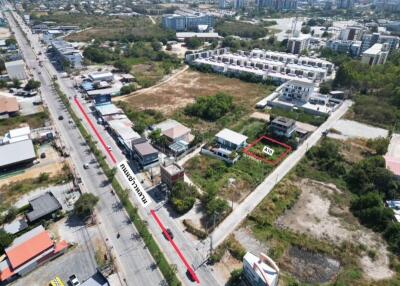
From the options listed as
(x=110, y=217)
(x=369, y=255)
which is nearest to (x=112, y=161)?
(x=110, y=217)

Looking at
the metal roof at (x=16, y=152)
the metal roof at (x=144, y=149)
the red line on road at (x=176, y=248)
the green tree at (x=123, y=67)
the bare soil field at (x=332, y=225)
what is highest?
the green tree at (x=123, y=67)

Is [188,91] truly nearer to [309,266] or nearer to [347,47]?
[309,266]

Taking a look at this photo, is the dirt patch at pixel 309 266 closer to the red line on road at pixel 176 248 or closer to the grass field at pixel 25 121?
the red line on road at pixel 176 248

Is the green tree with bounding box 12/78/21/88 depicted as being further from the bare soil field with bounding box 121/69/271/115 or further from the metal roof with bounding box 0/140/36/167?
the metal roof with bounding box 0/140/36/167

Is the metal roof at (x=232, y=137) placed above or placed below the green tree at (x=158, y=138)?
above

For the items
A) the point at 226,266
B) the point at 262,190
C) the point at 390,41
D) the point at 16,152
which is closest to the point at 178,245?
the point at 226,266

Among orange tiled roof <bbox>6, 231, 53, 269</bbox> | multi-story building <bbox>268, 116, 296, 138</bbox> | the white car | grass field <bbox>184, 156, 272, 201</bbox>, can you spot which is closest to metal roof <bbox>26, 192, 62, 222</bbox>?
orange tiled roof <bbox>6, 231, 53, 269</bbox>

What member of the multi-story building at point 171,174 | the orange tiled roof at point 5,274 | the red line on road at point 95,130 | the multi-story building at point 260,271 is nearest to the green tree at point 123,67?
the red line on road at point 95,130
